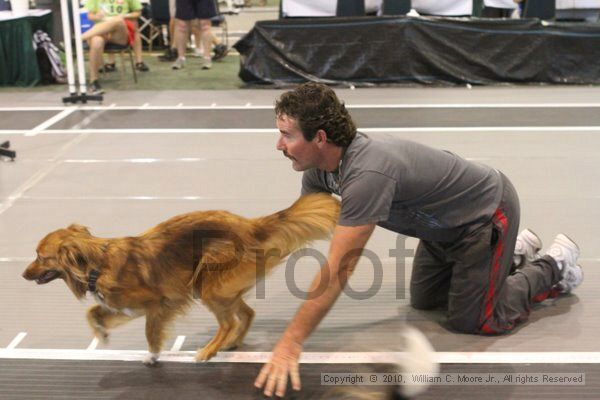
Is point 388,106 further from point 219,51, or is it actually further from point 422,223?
point 422,223

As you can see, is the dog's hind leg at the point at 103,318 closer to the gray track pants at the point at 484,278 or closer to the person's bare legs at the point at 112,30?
the gray track pants at the point at 484,278

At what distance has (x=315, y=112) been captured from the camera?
2496 millimetres

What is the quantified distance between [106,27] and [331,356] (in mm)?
6946

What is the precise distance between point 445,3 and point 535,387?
25.2 ft

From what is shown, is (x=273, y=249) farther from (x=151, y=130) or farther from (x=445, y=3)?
(x=445, y=3)

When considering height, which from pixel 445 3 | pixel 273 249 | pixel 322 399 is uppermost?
pixel 445 3

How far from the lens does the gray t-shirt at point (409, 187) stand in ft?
8.25

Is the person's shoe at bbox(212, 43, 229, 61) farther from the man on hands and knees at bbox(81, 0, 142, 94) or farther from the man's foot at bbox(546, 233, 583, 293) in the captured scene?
the man's foot at bbox(546, 233, 583, 293)

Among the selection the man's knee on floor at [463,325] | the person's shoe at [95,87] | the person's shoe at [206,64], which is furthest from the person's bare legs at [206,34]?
the man's knee on floor at [463,325]

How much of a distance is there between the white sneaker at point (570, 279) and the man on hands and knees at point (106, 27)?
6.45 m

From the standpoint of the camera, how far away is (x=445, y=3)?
9.48 meters

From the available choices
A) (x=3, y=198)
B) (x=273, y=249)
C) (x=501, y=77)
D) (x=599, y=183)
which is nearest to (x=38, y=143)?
(x=3, y=198)

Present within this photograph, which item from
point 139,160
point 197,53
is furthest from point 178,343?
point 197,53

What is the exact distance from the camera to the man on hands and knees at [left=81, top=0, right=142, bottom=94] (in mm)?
8641
